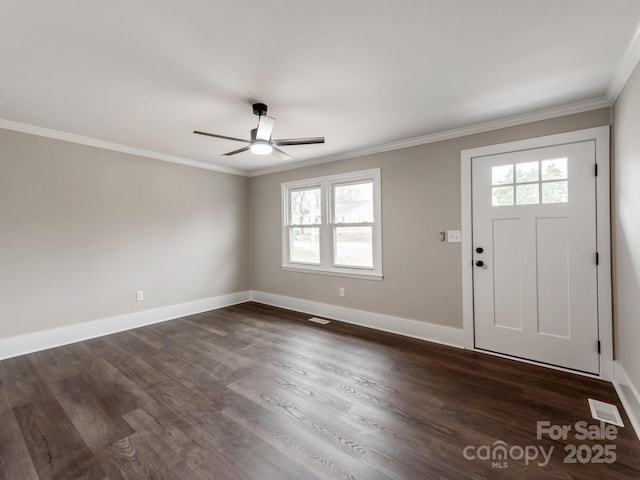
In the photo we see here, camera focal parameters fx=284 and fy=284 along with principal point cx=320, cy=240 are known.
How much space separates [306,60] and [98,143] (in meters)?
3.16

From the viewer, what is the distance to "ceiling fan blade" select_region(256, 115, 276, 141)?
2516 mm

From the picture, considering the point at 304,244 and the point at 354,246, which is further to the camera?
the point at 304,244

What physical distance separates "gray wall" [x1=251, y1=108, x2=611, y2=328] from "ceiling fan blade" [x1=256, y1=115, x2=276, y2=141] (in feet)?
5.67

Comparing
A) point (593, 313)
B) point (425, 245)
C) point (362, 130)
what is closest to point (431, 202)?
point (425, 245)

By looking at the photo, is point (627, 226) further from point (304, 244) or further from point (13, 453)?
point (13, 453)

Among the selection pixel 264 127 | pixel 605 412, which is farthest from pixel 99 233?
pixel 605 412

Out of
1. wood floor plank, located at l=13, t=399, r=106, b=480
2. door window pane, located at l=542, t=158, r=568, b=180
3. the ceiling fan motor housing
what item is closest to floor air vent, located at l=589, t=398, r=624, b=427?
door window pane, located at l=542, t=158, r=568, b=180

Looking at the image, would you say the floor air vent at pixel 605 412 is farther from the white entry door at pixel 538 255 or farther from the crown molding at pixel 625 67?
the crown molding at pixel 625 67

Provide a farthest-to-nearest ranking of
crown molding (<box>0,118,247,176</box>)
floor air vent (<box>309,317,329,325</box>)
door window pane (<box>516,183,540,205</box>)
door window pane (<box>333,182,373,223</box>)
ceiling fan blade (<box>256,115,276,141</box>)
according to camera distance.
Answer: floor air vent (<box>309,317,329,325</box>) → door window pane (<box>333,182,373,223</box>) → crown molding (<box>0,118,247,176</box>) → door window pane (<box>516,183,540,205</box>) → ceiling fan blade (<box>256,115,276,141</box>)

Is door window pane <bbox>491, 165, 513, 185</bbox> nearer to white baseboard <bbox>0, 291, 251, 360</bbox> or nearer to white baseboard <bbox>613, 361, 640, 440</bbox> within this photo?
white baseboard <bbox>613, 361, 640, 440</bbox>

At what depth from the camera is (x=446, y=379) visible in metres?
2.51

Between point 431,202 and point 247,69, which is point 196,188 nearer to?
point 247,69

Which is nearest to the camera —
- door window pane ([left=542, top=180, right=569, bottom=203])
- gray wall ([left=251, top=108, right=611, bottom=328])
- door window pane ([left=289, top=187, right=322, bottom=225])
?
door window pane ([left=542, top=180, right=569, bottom=203])

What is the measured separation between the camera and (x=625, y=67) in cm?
196
